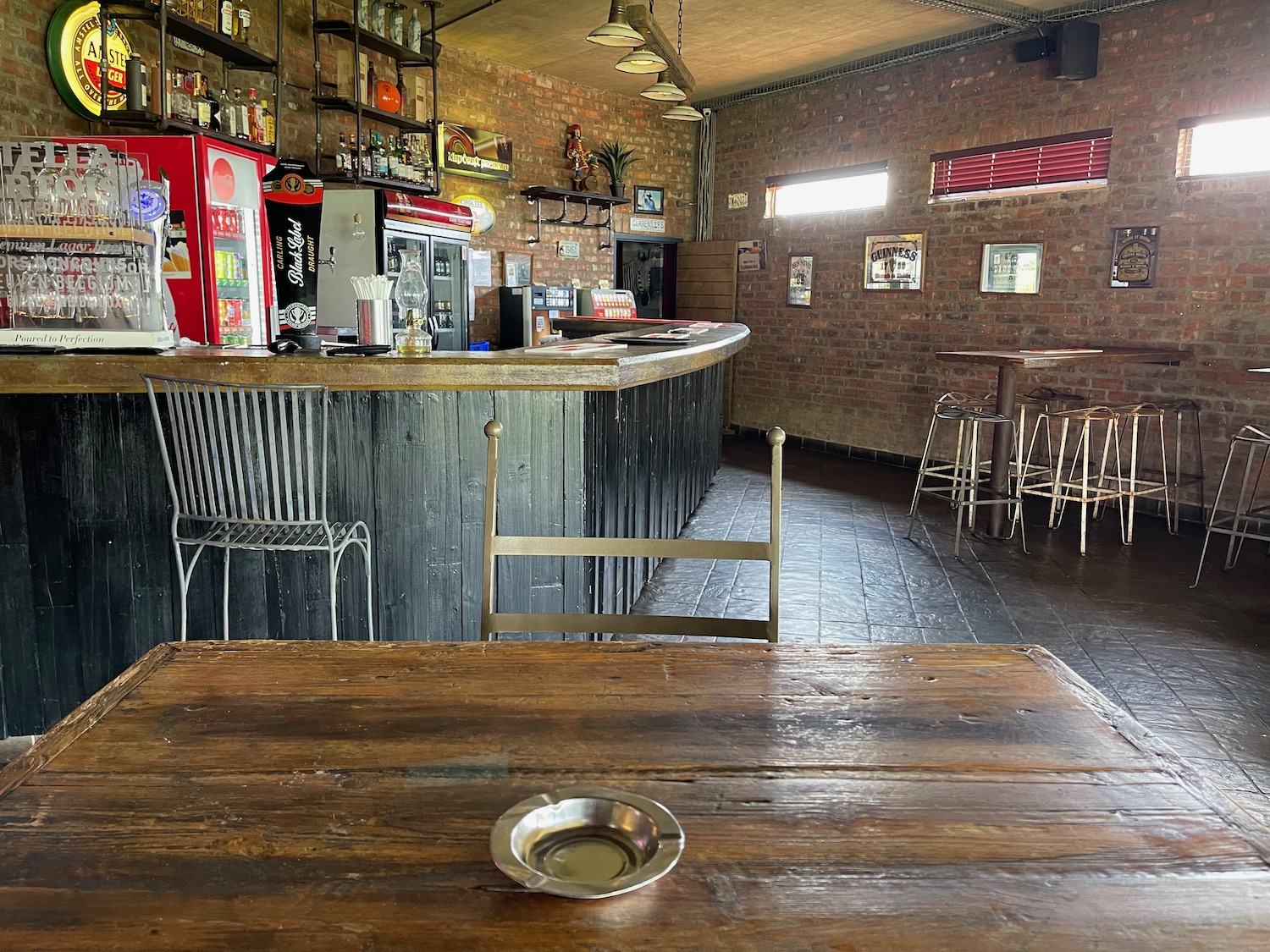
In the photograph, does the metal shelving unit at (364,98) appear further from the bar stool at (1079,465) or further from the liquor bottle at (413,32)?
the bar stool at (1079,465)

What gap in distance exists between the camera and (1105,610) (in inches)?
162

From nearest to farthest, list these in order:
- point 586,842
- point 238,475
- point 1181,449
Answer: point 586,842 → point 238,475 → point 1181,449

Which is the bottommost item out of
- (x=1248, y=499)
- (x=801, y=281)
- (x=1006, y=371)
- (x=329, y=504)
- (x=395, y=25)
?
(x=1248, y=499)

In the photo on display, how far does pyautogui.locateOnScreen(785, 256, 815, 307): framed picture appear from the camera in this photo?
8.53 metres

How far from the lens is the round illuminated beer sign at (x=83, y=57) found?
4238 mm

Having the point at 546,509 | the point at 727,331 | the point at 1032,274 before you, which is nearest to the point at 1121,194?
the point at 1032,274

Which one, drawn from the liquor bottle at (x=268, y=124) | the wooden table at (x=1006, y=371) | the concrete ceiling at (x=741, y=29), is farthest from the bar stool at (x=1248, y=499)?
the liquor bottle at (x=268, y=124)

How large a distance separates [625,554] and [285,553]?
1.70 metres

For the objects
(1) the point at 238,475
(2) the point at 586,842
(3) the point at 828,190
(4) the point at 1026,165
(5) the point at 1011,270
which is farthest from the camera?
(3) the point at 828,190

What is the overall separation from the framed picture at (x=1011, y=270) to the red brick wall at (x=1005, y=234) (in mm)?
76

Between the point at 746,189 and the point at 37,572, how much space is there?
765 centimetres

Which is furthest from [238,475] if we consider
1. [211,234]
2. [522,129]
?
[522,129]

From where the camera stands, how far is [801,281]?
8625mm

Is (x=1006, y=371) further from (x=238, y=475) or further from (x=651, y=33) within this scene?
(x=238, y=475)
